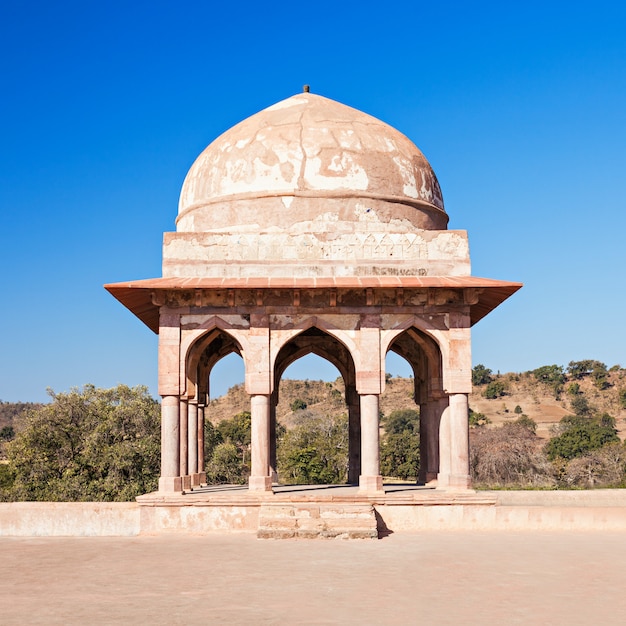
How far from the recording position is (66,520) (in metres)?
14.7

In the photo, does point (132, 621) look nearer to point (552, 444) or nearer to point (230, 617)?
point (230, 617)

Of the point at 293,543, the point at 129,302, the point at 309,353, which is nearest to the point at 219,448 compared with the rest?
the point at 309,353

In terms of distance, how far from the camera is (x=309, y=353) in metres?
21.2

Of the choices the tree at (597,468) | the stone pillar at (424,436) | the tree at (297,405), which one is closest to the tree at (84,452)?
the stone pillar at (424,436)

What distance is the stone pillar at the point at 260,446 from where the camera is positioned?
50.9 feet

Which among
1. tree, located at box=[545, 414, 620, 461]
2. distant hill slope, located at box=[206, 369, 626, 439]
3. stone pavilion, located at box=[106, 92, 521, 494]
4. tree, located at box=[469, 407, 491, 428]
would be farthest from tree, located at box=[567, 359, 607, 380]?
stone pavilion, located at box=[106, 92, 521, 494]

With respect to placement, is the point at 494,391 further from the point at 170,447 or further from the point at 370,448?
the point at 170,447

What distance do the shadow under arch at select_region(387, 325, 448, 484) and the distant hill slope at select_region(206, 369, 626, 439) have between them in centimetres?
4505

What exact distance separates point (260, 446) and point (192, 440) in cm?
351

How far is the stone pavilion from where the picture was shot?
15.8m

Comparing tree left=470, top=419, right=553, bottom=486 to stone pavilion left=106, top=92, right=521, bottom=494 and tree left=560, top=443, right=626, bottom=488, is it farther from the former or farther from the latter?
stone pavilion left=106, top=92, right=521, bottom=494

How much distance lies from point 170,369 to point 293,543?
436 centimetres

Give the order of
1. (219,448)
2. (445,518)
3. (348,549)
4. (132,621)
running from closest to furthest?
(132,621)
(348,549)
(445,518)
(219,448)

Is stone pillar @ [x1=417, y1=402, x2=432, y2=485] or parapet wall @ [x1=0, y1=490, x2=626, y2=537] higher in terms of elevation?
stone pillar @ [x1=417, y1=402, x2=432, y2=485]
